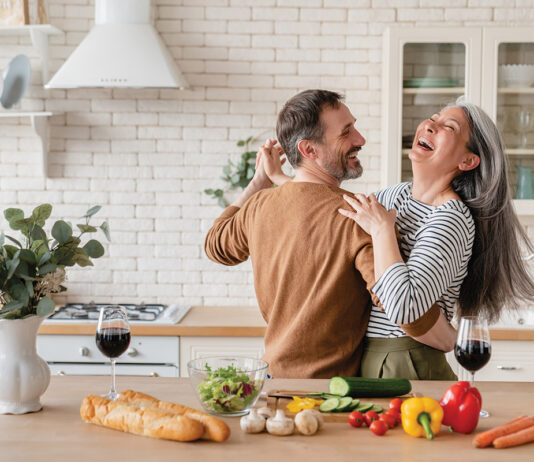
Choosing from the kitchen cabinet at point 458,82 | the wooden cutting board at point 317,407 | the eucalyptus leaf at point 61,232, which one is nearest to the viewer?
the wooden cutting board at point 317,407

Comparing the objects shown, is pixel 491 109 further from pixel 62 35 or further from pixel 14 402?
pixel 14 402

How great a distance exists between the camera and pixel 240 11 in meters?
4.00

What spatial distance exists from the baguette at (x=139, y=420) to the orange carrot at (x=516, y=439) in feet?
1.95

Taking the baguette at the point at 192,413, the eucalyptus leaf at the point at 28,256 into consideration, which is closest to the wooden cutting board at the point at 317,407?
the baguette at the point at 192,413

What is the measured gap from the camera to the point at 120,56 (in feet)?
11.8

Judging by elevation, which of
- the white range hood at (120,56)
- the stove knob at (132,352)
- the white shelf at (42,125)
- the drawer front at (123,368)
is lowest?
the drawer front at (123,368)

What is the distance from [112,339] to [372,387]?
627 millimetres

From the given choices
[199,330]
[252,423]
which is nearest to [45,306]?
[252,423]

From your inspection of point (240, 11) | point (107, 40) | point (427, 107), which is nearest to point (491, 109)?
point (427, 107)

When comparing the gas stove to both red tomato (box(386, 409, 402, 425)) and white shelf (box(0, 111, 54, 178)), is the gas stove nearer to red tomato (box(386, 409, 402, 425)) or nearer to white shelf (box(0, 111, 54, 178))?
white shelf (box(0, 111, 54, 178))

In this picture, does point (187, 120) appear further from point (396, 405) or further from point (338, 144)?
point (396, 405)

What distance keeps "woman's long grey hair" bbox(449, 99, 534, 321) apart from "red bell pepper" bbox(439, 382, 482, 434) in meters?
0.75

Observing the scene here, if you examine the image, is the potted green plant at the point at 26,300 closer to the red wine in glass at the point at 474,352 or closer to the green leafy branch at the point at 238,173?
the red wine in glass at the point at 474,352

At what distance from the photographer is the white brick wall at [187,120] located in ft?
13.1
